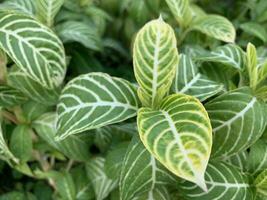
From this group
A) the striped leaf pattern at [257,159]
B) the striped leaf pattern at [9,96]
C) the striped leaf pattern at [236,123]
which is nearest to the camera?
the striped leaf pattern at [236,123]

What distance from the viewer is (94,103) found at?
101 cm

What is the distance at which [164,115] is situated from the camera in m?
0.92

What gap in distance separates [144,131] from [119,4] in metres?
0.87

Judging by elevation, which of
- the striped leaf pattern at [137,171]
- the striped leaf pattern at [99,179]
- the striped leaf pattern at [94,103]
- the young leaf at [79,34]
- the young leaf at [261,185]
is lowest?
the striped leaf pattern at [99,179]

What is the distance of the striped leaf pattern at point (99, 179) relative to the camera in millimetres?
1294

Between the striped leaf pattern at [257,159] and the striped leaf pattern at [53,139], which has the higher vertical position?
the striped leaf pattern at [257,159]

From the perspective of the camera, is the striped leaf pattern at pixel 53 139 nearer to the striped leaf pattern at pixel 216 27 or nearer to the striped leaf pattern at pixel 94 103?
the striped leaf pattern at pixel 94 103

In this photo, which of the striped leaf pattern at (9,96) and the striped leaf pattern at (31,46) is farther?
the striped leaf pattern at (9,96)

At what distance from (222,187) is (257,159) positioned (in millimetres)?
134

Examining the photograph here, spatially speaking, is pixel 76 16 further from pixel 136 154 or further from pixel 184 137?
pixel 184 137

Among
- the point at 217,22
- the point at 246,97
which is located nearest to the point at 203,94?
the point at 246,97

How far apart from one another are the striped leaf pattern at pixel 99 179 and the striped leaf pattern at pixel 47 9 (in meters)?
0.42

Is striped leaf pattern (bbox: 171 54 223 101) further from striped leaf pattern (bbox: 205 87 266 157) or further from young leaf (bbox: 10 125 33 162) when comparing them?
young leaf (bbox: 10 125 33 162)

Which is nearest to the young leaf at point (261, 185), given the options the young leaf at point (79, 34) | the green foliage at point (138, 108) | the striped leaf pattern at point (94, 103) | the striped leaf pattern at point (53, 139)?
the green foliage at point (138, 108)
